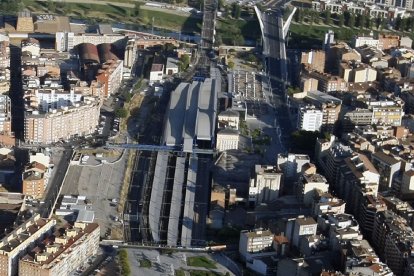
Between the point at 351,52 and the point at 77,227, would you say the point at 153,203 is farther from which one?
the point at 351,52

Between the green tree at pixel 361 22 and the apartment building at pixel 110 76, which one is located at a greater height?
the green tree at pixel 361 22

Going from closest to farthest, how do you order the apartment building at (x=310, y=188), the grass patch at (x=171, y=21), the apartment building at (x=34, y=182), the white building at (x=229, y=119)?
the apartment building at (x=34, y=182) < the apartment building at (x=310, y=188) < the white building at (x=229, y=119) < the grass patch at (x=171, y=21)

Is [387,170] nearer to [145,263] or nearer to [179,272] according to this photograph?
[179,272]

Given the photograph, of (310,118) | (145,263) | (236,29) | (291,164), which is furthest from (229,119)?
(236,29)

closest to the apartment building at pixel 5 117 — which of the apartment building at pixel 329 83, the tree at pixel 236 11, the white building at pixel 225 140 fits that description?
the white building at pixel 225 140

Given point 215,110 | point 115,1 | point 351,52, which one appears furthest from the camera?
point 115,1

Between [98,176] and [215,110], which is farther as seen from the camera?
[215,110]

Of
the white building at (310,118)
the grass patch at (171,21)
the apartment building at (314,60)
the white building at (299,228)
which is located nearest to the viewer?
the white building at (299,228)

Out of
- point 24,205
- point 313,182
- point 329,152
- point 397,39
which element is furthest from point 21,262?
point 397,39

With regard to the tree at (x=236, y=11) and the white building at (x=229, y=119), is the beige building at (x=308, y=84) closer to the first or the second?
the white building at (x=229, y=119)
